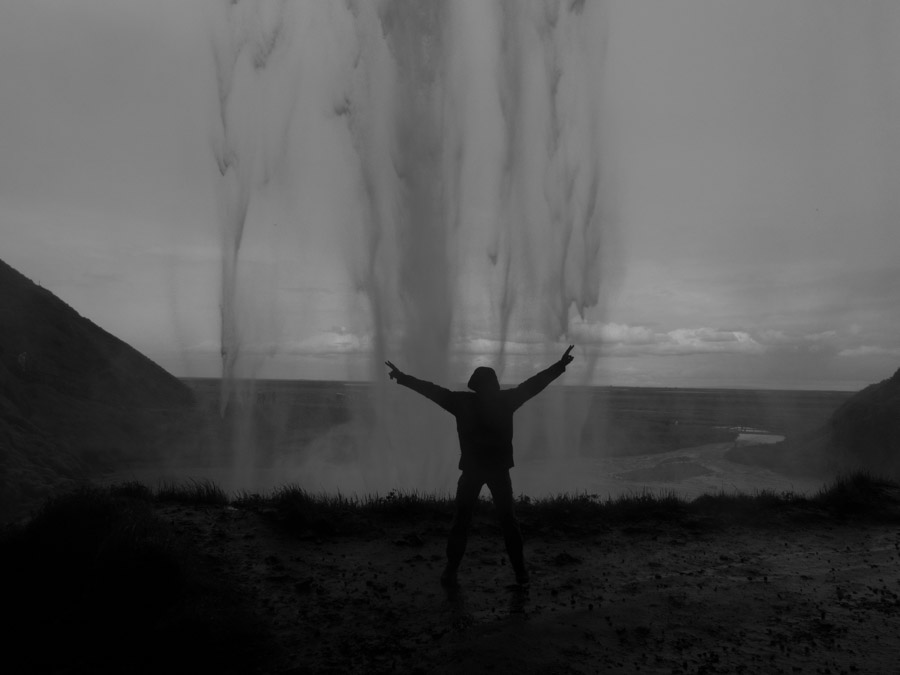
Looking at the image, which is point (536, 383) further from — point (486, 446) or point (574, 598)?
point (574, 598)

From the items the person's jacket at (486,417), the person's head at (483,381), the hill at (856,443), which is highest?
the person's head at (483,381)

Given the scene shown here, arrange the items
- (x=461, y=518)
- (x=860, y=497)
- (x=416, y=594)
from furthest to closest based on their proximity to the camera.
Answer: (x=860, y=497), (x=461, y=518), (x=416, y=594)

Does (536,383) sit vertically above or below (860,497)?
above

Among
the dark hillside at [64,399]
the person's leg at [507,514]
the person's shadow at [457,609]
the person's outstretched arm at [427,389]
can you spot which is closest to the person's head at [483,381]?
the person's outstretched arm at [427,389]

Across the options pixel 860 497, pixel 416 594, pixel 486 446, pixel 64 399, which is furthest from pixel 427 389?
pixel 64 399

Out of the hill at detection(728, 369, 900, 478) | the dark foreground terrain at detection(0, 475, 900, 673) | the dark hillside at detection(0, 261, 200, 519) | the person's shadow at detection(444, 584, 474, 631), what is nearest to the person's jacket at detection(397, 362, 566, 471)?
the person's shadow at detection(444, 584, 474, 631)

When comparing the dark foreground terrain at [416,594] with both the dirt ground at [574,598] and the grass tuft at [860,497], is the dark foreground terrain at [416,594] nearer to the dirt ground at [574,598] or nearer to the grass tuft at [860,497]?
the dirt ground at [574,598]

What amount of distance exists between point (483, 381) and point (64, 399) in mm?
27301

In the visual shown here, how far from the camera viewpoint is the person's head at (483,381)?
246 inches

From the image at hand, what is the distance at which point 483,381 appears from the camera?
6266mm

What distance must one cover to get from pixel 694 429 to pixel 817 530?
40.4 m

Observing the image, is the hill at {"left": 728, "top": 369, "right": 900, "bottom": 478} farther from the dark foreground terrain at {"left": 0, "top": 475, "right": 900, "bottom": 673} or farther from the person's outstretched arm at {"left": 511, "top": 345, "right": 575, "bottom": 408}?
the person's outstretched arm at {"left": 511, "top": 345, "right": 575, "bottom": 408}

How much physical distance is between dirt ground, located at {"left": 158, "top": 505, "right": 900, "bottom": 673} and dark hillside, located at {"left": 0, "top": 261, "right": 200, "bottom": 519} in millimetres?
14734

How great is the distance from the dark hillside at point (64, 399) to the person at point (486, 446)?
1659 cm
